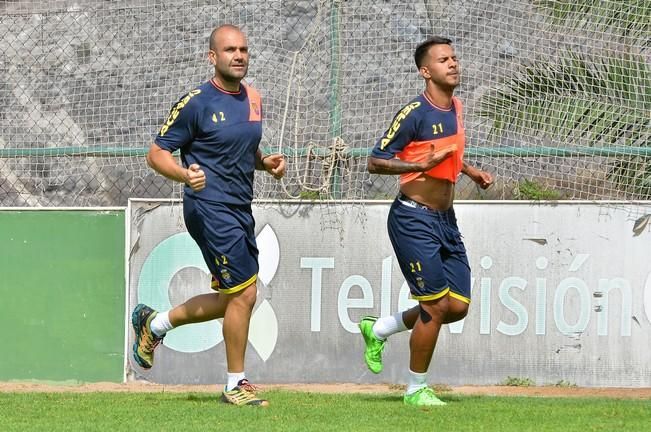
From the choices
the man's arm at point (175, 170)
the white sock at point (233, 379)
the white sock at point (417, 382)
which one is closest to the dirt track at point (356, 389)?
the white sock at point (417, 382)

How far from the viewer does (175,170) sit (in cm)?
693

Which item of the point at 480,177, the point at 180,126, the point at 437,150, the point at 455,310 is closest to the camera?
the point at 180,126

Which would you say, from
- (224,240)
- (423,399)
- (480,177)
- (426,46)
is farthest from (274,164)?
(423,399)

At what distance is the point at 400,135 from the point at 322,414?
1.80 meters

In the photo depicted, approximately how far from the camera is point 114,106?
10188 mm

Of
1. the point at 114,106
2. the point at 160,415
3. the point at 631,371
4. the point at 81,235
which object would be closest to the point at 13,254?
the point at 81,235

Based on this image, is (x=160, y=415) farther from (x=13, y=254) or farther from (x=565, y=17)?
(x=565, y=17)

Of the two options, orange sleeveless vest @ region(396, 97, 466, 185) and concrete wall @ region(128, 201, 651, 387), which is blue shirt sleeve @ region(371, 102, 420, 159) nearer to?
orange sleeveless vest @ region(396, 97, 466, 185)

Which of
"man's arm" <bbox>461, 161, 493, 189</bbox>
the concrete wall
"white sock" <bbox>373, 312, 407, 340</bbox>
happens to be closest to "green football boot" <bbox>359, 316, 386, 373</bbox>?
"white sock" <bbox>373, 312, 407, 340</bbox>

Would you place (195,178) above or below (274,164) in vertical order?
below

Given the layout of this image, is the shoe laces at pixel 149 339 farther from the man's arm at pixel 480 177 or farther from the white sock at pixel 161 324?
the man's arm at pixel 480 177

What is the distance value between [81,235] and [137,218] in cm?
51

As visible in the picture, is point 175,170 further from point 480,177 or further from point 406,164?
point 480,177

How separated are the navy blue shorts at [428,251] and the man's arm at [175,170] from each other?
51.7 inches
